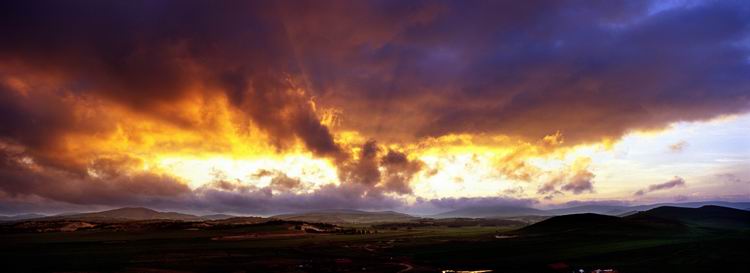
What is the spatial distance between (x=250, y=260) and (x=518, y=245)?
76.5 meters

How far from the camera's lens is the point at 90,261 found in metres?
113

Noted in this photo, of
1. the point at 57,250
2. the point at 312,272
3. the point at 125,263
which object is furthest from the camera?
the point at 57,250

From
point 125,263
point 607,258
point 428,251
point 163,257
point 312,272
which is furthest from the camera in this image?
point 428,251

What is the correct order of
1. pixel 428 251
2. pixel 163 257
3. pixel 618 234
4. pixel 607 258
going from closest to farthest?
pixel 607 258 < pixel 163 257 < pixel 428 251 < pixel 618 234

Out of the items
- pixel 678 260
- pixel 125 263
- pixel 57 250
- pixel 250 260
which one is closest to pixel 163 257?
pixel 125 263

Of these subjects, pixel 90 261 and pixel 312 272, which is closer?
pixel 312 272

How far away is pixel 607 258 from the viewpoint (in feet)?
330

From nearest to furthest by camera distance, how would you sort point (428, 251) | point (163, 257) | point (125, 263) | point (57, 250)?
point (125, 263), point (163, 257), point (428, 251), point (57, 250)

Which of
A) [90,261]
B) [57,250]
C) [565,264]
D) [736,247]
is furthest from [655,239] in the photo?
[57,250]

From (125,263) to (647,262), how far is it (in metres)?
110

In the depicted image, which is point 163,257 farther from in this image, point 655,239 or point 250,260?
point 655,239

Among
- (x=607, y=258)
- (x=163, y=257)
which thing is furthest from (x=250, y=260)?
(x=607, y=258)

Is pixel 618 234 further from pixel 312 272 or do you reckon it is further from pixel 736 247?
pixel 312 272

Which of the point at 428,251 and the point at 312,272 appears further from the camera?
the point at 428,251
